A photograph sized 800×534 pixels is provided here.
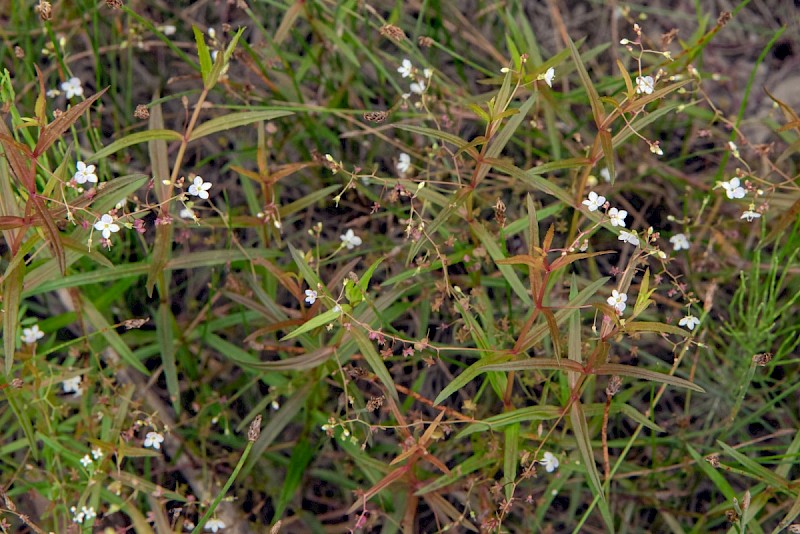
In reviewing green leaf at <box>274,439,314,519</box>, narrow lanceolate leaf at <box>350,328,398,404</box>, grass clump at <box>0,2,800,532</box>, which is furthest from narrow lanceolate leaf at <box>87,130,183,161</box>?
green leaf at <box>274,439,314,519</box>

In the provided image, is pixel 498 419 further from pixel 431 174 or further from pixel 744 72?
pixel 744 72

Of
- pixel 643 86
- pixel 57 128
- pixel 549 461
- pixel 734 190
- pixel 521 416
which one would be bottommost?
pixel 549 461

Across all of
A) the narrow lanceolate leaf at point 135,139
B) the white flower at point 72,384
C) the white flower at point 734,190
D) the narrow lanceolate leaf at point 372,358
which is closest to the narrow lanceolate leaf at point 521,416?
the narrow lanceolate leaf at point 372,358

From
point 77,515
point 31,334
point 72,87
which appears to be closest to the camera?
point 77,515

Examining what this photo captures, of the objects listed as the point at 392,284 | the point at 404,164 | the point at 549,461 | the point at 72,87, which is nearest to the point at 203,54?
the point at 404,164

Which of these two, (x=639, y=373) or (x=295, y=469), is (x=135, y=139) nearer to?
(x=295, y=469)

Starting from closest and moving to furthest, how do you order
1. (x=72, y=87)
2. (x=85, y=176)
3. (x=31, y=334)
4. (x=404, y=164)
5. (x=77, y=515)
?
(x=85, y=176), (x=77, y=515), (x=31, y=334), (x=404, y=164), (x=72, y=87)
